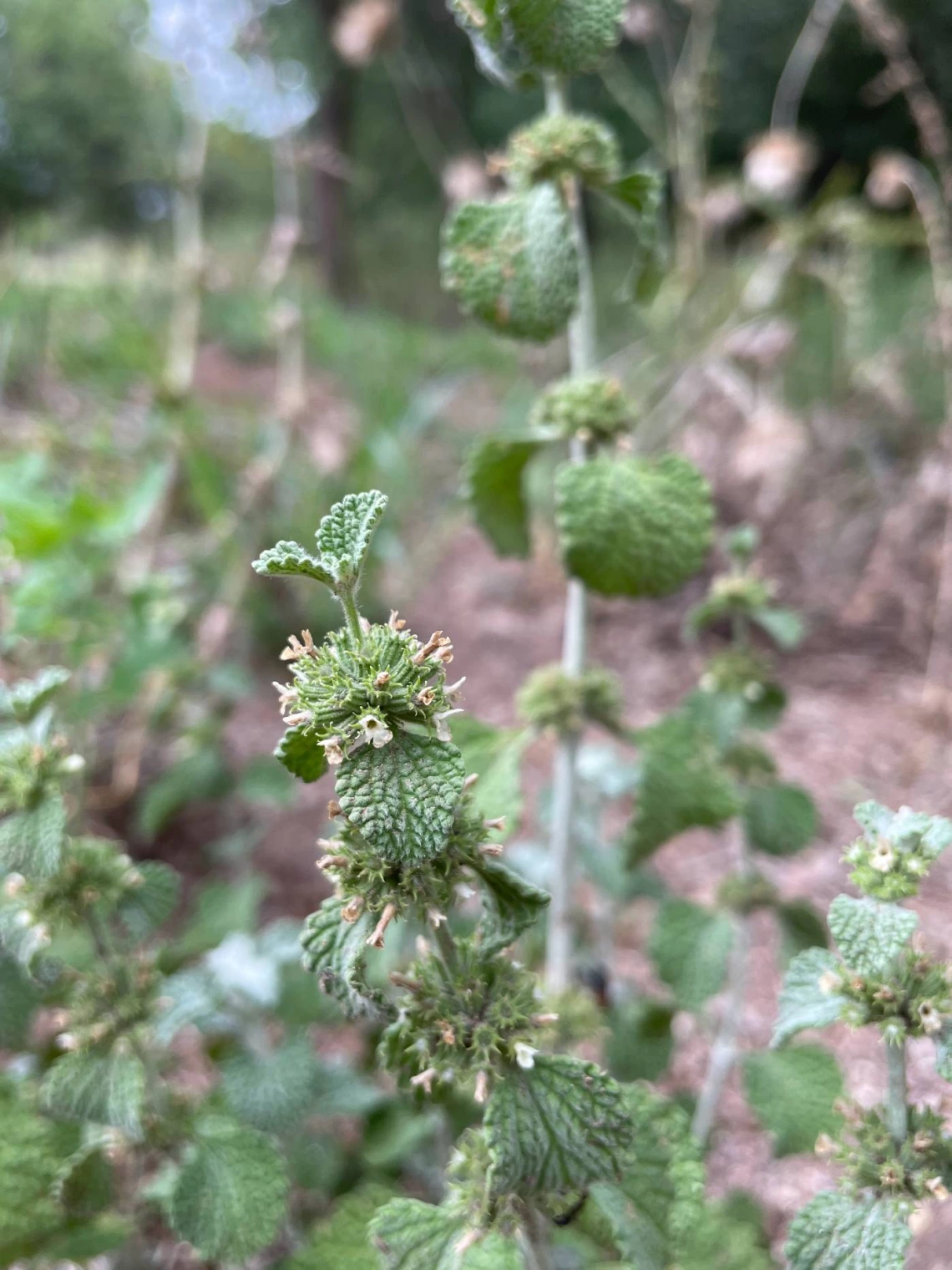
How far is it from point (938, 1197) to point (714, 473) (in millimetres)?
2063

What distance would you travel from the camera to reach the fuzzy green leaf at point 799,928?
0.97 m

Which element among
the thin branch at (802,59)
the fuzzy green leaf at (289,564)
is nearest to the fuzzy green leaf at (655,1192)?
the fuzzy green leaf at (289,564)

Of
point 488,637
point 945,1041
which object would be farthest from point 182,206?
point 945,1041

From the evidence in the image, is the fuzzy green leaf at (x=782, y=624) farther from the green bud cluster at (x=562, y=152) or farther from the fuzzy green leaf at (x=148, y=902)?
the fuzzy green leaf at (x=148, y=902)

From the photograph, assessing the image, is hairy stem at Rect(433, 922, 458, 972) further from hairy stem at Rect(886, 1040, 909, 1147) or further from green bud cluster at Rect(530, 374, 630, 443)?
green bud cluster at Rect(530, 374, 630, 443)

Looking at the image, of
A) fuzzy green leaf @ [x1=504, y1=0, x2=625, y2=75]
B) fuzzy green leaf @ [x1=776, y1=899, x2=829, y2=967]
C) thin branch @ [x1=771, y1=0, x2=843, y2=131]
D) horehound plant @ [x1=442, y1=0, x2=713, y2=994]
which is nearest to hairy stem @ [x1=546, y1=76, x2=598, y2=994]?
horehound plant @ [x1=442, y1=0, x2=713, y2=994]

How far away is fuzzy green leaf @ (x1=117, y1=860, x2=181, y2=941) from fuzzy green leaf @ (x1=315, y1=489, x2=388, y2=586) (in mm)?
462

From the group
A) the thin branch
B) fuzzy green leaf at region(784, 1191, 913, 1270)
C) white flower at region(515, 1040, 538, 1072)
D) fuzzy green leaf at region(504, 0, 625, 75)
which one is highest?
the thin branch

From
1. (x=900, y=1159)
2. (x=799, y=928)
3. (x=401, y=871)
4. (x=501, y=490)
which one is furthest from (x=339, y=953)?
(x=799, y=928)

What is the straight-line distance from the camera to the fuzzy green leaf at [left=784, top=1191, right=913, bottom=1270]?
1.83 ft

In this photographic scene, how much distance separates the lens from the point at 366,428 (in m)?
2.71

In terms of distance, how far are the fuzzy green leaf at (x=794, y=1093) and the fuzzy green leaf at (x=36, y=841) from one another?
2.21 feet

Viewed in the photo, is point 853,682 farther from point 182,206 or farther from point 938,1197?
point 182,206

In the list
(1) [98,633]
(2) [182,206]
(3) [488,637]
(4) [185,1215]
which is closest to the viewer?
(4) [185,1215]
